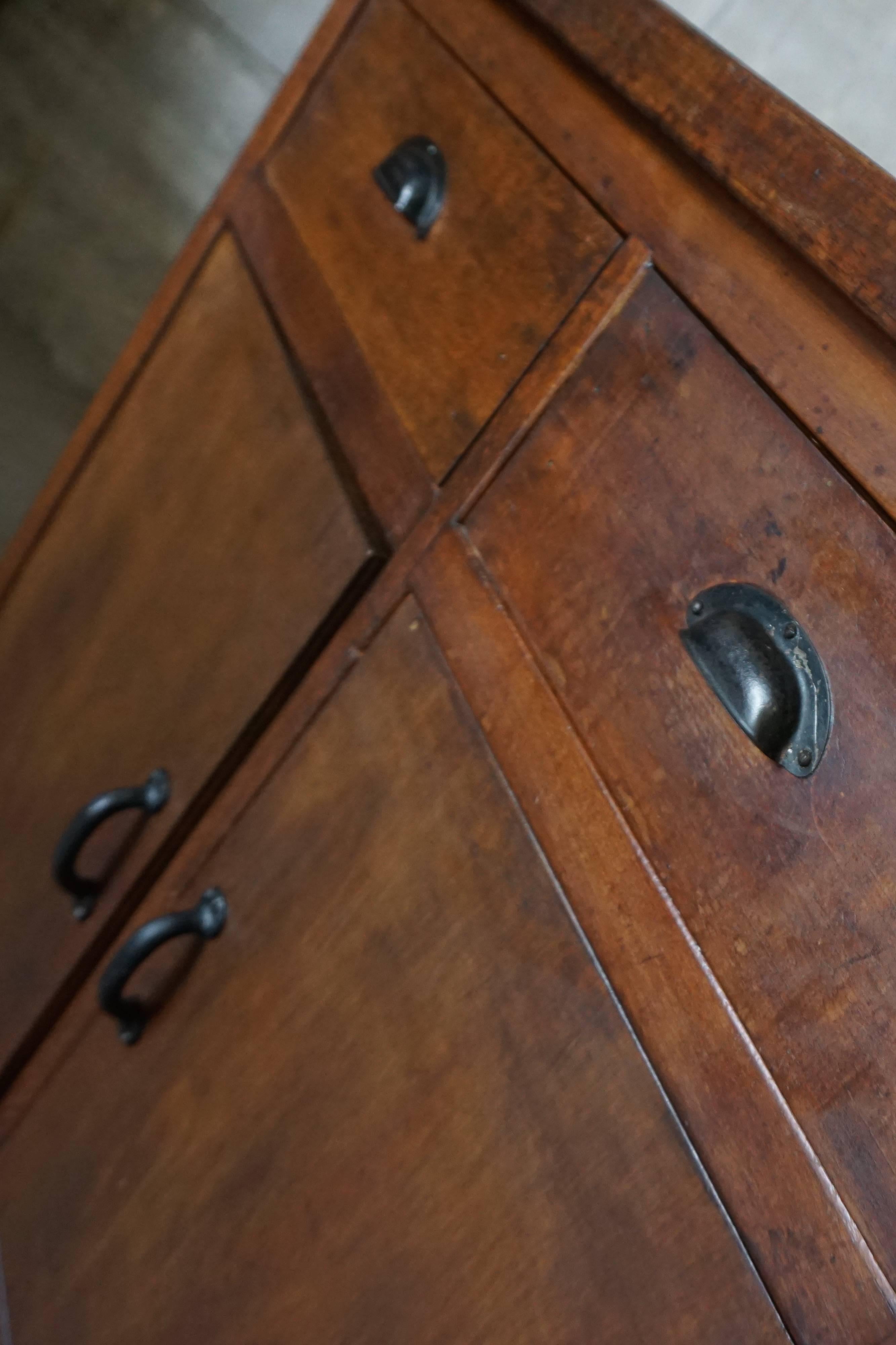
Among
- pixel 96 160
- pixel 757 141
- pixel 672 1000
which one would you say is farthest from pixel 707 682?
pixel 96 160

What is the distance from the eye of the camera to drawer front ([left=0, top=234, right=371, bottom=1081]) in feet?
2.10

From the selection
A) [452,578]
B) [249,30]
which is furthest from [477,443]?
[249,30]

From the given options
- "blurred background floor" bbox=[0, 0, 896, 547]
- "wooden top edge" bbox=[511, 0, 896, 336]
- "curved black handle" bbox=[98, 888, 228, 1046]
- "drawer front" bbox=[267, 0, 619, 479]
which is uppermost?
"blurred background floor" bbox=[0, 0, 896, 547]

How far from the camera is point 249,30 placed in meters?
1.38

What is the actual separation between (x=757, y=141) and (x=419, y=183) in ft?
0.85

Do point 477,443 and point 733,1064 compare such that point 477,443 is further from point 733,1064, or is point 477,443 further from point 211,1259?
point 211,1259

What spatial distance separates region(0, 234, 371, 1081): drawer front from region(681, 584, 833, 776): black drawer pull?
0.23m

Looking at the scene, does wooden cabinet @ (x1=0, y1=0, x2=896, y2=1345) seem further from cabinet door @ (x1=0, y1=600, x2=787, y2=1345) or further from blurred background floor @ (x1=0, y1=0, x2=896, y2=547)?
blurred background floor @ (x1=0, y1=0, x2=896, y2=547)

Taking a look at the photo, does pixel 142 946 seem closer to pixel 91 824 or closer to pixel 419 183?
pixel 91 824

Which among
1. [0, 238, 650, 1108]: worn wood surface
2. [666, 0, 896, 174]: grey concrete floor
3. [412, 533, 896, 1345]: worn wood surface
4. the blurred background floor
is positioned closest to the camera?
[412, 533, 896, 1345]: worn wood surface

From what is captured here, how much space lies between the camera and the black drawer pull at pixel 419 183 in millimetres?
619

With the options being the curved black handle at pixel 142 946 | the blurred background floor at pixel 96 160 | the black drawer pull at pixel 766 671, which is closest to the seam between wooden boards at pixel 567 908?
the black drawer pull at pixel 766 671

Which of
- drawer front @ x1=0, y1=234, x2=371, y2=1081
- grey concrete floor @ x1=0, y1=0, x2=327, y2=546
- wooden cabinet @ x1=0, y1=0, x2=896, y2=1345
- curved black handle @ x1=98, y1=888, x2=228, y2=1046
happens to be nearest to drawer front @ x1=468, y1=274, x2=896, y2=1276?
wooden cabinet @ x1=0, y1=0, x2=896, y2=1345

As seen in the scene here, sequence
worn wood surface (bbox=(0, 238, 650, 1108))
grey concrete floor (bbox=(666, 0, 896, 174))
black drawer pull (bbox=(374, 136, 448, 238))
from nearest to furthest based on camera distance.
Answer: worn wood surface (bbox=(0, 238, 650, 1108)), black drawer pull (bbox=(374, 136, 448, 238)), grey concrete floor (bbox=(666, 0, 896, 174))
